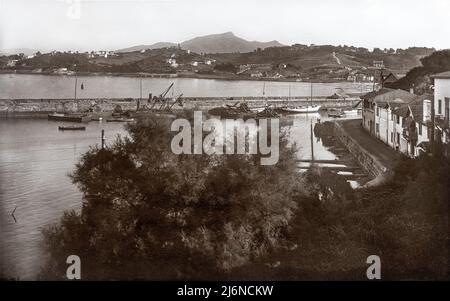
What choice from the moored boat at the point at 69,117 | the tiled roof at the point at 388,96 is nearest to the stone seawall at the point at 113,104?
the moored boat at the point at 69,117

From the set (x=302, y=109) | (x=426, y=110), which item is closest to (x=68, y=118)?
(x=302, y=109)

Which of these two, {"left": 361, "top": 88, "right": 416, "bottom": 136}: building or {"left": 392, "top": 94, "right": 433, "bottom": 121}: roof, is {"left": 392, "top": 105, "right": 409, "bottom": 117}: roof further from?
{"left": 361, "top": 88, "right": 416, "bottom": 136}: building

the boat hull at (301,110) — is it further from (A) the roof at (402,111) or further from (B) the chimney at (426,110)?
(B) the chimney at (426,110)

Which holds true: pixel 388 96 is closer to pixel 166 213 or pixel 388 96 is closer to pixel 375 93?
pixel 375 93
